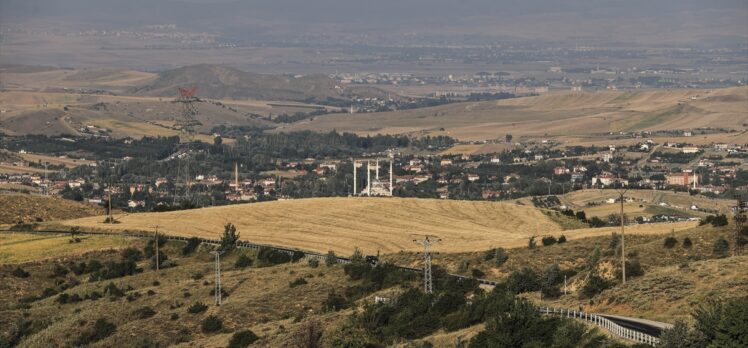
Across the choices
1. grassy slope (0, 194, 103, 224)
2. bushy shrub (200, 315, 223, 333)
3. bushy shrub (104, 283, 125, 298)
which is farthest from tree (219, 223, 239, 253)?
grassy slope (0, 194, 103, 224)

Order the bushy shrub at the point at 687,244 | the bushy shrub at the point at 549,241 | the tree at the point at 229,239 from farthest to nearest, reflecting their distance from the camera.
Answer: the tree at the point at 229,239
the bushy shrub at the point at 549,241
the bushy shrub at the point at 687,244

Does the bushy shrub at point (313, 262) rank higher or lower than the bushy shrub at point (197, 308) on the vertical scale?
higher

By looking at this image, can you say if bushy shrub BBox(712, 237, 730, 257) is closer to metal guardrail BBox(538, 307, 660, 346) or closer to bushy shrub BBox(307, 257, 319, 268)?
metal guardrail BBox(538, 307, 660, 346)

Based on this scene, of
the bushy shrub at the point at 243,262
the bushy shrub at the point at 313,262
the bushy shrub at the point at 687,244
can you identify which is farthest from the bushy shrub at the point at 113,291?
Answer: the bushy shrub at the point at 687,244

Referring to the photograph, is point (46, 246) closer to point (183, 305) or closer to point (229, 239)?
point (229, 239)

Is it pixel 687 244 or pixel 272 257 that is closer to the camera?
pixel 687 244

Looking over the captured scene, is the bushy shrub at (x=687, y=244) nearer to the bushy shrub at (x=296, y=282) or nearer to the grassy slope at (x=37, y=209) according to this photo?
the bushy shrub at (x=296, y=282)

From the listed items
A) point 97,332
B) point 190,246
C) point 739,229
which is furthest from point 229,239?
point 739,229
